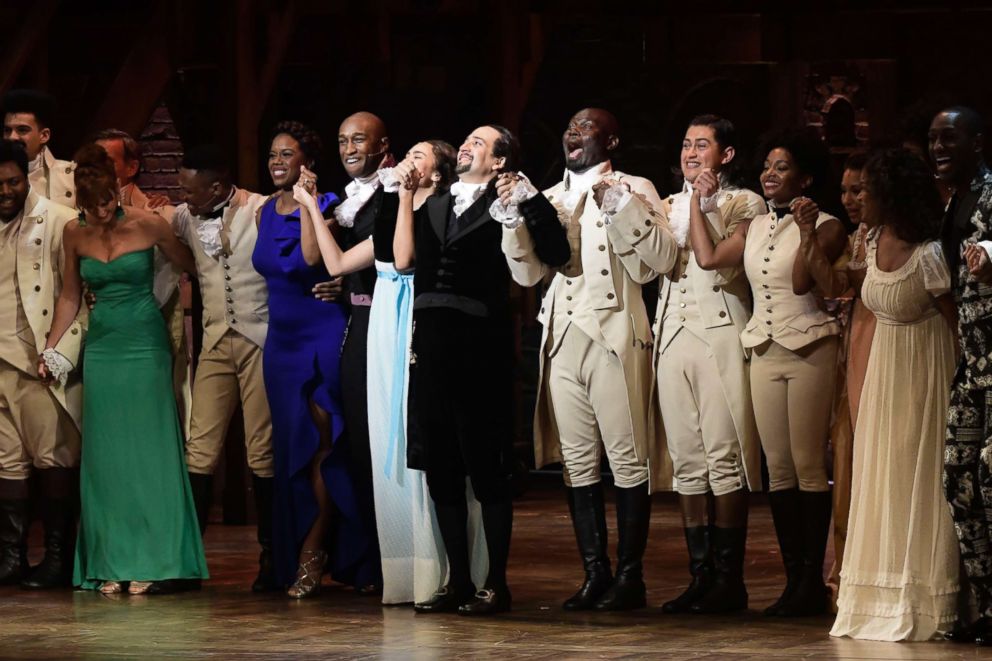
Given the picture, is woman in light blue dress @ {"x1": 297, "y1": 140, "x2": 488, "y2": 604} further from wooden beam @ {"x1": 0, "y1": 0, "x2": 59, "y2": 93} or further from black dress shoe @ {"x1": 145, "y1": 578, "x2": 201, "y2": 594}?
wooden beam @ {"x1": 0, "y1": 0, "x2": 59, "y2": 93}

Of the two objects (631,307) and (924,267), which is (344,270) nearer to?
(631,307)

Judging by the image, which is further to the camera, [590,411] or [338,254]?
[338,254]

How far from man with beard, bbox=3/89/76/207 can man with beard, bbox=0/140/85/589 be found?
26 cm

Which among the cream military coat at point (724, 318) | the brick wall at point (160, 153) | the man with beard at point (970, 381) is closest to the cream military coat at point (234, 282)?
the cream military coat at point (724, 318)

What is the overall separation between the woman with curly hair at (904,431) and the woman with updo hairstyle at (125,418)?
8.56 ft

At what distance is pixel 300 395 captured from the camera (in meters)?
7.00

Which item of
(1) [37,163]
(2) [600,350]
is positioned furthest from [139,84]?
(2) [600,350]

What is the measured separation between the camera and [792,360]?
6.30m

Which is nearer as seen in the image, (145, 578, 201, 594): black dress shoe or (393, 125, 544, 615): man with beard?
(393, 125, 544, 615): man with beard

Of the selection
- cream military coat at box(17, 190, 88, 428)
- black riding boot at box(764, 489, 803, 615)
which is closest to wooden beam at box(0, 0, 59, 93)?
cream military coat at box(17, 190, 88, 428)

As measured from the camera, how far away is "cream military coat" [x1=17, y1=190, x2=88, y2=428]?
24.3ft

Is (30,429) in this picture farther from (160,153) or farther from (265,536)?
(160,153)

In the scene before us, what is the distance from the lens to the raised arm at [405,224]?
21.6ft

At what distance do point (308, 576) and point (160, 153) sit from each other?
19.7 ft
